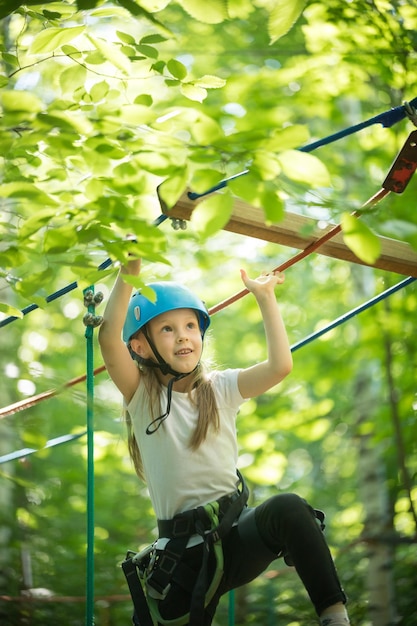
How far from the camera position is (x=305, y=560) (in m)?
1.97

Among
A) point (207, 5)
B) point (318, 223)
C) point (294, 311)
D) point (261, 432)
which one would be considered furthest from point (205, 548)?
point (294, 311)

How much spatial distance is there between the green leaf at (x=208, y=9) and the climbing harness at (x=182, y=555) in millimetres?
1345

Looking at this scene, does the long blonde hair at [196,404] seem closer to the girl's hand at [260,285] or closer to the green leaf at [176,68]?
the girl's hand at [260,285]

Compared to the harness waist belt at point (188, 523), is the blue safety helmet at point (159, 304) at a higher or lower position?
higher

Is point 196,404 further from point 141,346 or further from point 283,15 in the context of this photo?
point 283,15

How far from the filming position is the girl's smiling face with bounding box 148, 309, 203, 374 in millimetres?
2383

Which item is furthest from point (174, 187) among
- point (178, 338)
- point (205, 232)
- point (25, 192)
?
point (178, 338)

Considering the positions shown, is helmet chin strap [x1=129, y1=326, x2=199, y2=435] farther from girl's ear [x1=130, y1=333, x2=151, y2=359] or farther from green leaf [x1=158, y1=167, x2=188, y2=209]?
Answer: green leaf [x1=158, y1=167, x2=188, y2=209]

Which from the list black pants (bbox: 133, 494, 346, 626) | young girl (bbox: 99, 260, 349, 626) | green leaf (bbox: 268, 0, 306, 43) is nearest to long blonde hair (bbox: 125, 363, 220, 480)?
young girl (bbox: 99, 260, 349, 626)

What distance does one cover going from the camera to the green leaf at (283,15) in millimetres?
1527

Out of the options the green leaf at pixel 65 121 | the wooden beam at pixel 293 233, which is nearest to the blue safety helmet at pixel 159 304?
the wooden beam at pixel 293 233

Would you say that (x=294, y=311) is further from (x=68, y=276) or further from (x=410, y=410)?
(x=410, y=410)

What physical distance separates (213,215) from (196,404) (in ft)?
3.46

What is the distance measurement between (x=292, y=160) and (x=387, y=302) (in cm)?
346
